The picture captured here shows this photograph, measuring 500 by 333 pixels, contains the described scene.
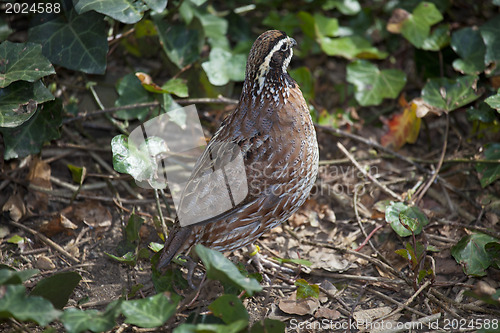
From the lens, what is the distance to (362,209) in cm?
518

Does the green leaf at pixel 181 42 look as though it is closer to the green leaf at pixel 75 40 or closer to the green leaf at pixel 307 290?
the green leaf at pixel 75 40

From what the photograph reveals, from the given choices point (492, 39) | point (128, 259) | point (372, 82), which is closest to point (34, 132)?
point (128, 259)

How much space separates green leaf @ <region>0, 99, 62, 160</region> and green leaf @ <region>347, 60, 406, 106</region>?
325cm

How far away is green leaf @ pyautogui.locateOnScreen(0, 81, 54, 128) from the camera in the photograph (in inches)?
168

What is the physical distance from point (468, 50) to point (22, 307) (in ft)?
16.7

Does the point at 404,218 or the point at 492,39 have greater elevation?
the point at 492,39

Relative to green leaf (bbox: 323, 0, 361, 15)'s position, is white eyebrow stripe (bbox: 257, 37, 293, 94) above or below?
above

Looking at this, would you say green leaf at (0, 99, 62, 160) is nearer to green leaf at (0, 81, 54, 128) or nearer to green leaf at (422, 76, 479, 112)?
green leaf at (0, 81, 54, 128)

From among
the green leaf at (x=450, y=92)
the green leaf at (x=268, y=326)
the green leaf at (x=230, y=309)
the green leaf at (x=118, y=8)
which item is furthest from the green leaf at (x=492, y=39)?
the green leaf at (x=230, y=309)

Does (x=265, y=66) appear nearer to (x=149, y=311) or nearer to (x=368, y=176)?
(x=368, y=176)

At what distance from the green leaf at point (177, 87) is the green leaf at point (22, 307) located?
2575 millimetres

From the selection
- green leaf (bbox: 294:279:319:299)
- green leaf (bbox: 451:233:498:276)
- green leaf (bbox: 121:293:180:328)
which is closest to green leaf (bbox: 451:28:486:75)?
green leaf (bbox: 451:233:498:276)

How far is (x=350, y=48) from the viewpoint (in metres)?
6.15

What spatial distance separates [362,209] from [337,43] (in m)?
2.21
